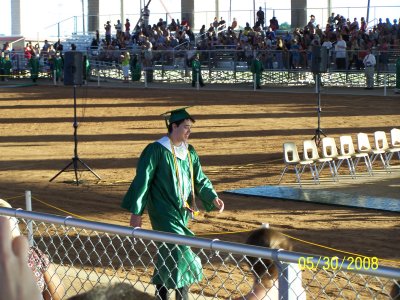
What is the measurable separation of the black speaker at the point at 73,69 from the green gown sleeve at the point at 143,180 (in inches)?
437

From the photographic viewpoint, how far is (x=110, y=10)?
59.2m

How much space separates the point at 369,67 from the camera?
34.6 meters

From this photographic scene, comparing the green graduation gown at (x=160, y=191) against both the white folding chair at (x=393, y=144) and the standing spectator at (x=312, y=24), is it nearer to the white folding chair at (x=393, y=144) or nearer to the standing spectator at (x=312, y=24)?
the white folding chair at (x=393, y=144)

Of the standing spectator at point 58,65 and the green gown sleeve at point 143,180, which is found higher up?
the standing spectator at point 58,65

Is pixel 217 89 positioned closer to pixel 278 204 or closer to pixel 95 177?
pixel 95 177

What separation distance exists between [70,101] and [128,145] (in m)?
12.5

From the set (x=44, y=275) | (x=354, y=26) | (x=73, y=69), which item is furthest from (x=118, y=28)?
(x=44, y=275)

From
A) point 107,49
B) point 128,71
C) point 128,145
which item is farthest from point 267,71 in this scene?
point 128,145

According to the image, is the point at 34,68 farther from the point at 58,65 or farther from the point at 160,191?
the point at 160,191

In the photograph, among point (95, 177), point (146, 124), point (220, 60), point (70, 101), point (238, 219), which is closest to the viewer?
point (238, 219)

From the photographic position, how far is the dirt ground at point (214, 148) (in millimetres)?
12609

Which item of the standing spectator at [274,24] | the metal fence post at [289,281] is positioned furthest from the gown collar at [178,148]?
the standing spectator at [274,24]

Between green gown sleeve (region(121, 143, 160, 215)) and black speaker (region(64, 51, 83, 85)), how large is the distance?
11.1 m

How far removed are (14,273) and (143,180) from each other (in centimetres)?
495
